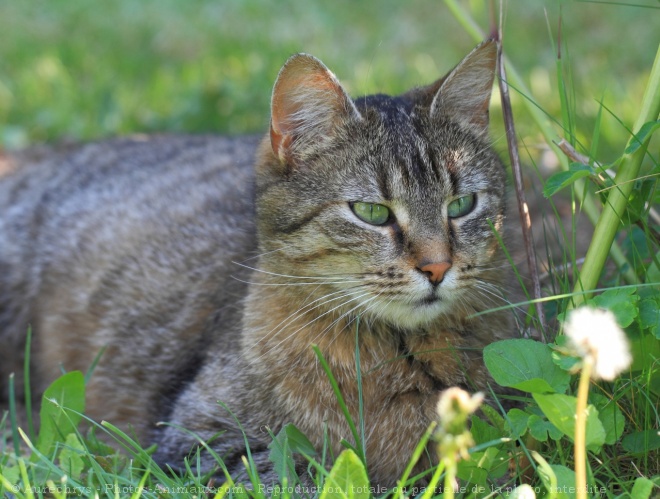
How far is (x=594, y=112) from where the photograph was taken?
16.2 feet

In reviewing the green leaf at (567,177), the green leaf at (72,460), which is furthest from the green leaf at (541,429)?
the green leaf at (72,460)

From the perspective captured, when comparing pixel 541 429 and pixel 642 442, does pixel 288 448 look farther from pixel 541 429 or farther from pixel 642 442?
pixel 642 442

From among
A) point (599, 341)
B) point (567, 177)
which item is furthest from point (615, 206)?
point (599, 341)

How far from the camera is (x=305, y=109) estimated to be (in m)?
2.46

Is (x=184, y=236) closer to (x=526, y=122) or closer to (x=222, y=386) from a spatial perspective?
(x=222, y=386)

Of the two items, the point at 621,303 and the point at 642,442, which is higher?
the point at 621,303

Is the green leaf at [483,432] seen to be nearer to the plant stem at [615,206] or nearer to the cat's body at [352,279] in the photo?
the cat's body at [352,279]

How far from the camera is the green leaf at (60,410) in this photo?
7.95 ft

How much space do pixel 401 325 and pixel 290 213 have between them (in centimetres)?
46

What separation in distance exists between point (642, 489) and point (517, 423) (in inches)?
13.4

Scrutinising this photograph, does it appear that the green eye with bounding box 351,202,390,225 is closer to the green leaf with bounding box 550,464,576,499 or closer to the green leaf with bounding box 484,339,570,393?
the green leaf with bounding box 484,339,570,393

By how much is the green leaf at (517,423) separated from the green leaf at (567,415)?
14 cm

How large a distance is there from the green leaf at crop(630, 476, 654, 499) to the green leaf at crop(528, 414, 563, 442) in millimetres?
208

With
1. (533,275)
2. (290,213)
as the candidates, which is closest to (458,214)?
(533,275)
